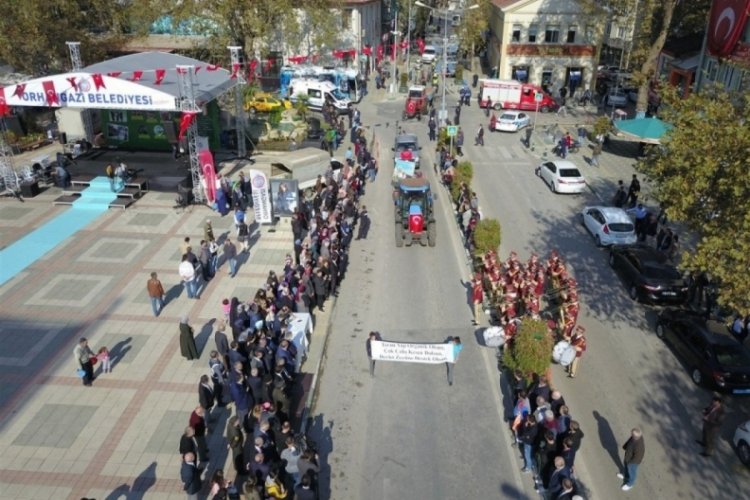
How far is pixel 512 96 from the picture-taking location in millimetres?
43719

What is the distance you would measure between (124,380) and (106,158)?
19909 millimetres

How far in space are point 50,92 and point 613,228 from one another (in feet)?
70.5

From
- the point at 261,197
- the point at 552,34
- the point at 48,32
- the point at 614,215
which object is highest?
the point at 48,32

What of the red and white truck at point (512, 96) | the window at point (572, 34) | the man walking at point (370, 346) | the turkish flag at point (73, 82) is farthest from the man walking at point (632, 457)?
the window at point (572, 34)

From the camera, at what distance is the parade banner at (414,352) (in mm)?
14016

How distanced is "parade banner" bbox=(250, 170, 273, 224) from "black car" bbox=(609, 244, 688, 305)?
1253 centimetres

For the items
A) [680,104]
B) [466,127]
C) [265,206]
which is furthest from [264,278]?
[466,127]

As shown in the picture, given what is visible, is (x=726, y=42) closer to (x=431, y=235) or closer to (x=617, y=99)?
(x=617, y=99)

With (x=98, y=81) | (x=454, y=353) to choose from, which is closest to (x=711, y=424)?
(x=454, y=353)

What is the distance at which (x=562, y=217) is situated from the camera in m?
25.4

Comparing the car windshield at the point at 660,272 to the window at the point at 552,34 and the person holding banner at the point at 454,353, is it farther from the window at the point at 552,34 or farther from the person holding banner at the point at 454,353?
the window at the point at 552,34

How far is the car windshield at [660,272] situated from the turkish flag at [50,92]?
2170 cm

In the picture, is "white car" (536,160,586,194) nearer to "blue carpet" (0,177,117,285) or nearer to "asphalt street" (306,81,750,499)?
"asphalt street" (306,81,750,499)

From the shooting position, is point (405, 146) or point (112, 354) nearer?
point (112, 354)
